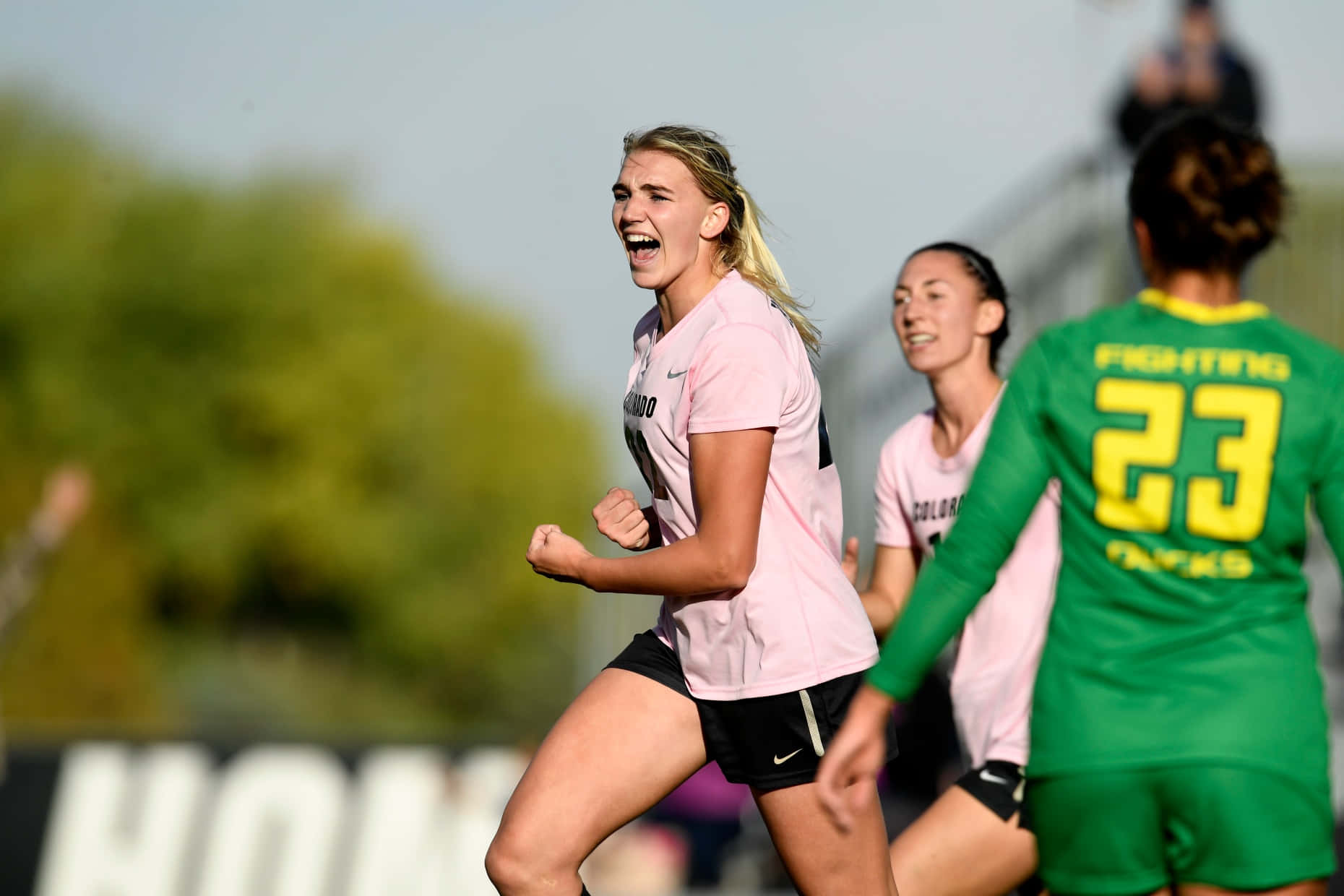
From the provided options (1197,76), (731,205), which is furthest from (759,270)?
(1197,76)

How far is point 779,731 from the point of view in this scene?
3.68m

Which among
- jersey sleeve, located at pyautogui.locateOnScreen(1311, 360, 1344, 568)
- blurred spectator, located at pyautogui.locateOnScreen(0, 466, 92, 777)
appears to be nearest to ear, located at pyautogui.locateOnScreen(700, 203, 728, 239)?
jersey sleeve, located at pyautogui.locateOnScreen(1311, 360, 1344, 568)

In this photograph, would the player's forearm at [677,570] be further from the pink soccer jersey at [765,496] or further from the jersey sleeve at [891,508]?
the jersey sleeve at [891,508]

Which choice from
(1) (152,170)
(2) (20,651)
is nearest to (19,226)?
(1) (152,170)

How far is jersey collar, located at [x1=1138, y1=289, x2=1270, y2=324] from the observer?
2697 millimetres

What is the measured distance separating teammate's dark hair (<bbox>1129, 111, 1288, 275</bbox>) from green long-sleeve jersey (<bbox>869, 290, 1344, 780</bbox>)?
9 cm

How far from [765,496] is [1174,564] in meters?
1.29

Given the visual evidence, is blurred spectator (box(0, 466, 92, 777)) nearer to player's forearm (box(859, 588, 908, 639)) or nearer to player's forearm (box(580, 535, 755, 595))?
player's forearm (box(859, 588, 908, 639))

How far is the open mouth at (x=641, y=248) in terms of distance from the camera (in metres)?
3.91

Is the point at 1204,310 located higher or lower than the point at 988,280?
lower

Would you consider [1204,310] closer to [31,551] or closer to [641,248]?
[641,248]

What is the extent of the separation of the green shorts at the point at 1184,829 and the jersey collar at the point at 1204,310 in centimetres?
72

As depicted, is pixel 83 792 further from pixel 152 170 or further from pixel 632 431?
pixel 152 170

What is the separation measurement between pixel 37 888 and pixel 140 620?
81.1ft
